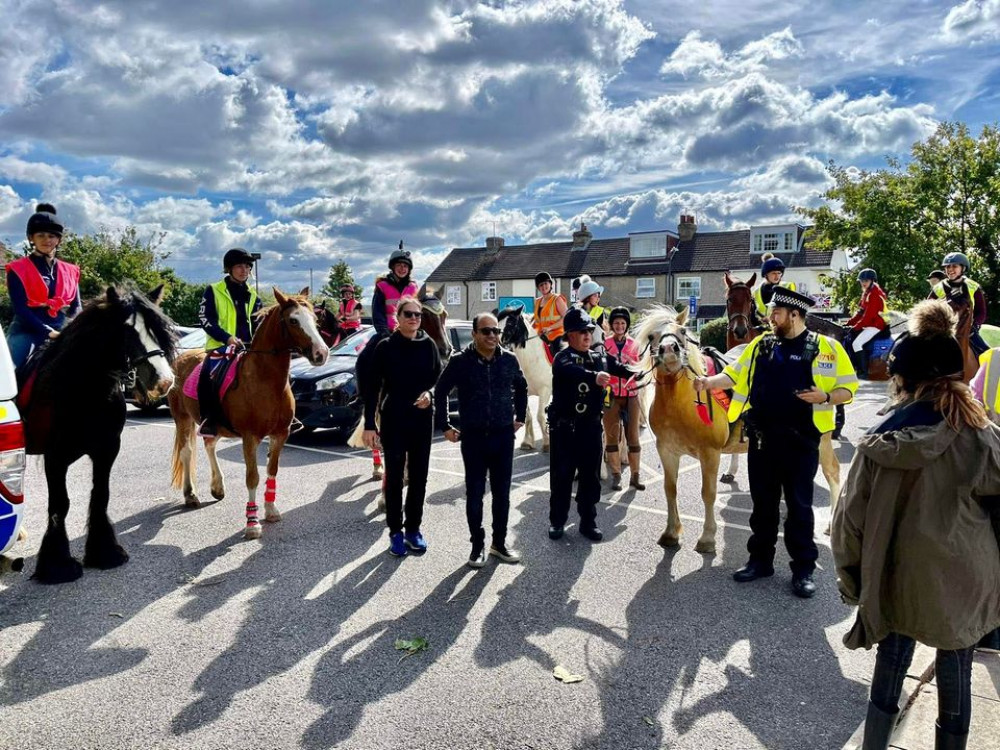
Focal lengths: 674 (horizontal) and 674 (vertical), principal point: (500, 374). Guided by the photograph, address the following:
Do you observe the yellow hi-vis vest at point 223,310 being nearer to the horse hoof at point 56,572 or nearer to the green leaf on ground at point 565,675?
the horse hoof at point 56,572

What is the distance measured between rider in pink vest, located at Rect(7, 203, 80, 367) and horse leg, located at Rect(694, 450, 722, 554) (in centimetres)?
586

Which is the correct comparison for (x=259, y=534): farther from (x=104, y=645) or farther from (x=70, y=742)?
(x=70, y=742)

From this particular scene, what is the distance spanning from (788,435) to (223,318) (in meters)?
5.49

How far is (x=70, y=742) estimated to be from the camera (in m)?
3.19

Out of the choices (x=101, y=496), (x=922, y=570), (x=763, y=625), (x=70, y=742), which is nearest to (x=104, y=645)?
(x=70, y=742)

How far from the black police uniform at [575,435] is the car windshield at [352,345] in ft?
20.1

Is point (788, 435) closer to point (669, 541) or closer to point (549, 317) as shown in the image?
point (669, 541)

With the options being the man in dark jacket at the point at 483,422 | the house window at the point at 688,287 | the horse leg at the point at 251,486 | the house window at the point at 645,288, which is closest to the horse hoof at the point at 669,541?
the man in dark jacket at the point at 483,422

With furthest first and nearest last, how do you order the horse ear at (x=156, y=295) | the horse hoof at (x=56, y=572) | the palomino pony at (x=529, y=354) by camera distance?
the palomino pony at (x=529, y=354) → the horse ear at (x=156, y=295) → the horse hoof at (x=56, y=572)

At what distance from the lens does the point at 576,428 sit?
20.5 feet

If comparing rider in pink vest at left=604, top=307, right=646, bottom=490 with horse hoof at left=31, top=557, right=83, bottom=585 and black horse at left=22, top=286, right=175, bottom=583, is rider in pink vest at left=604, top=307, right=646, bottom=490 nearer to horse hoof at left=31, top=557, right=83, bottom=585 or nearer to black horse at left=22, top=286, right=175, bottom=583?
black horse at left=22, top=286, right=175, bottom=583

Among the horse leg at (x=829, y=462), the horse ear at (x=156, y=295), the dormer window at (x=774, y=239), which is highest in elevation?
the dormer window at (x=774, y=239)

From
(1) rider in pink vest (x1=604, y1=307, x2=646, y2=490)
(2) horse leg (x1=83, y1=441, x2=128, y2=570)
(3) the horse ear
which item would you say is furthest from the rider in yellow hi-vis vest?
(1) rider in pink vest (x1=604, y1=307, x2=646, y2=490)

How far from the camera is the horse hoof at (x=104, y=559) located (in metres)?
5.42
